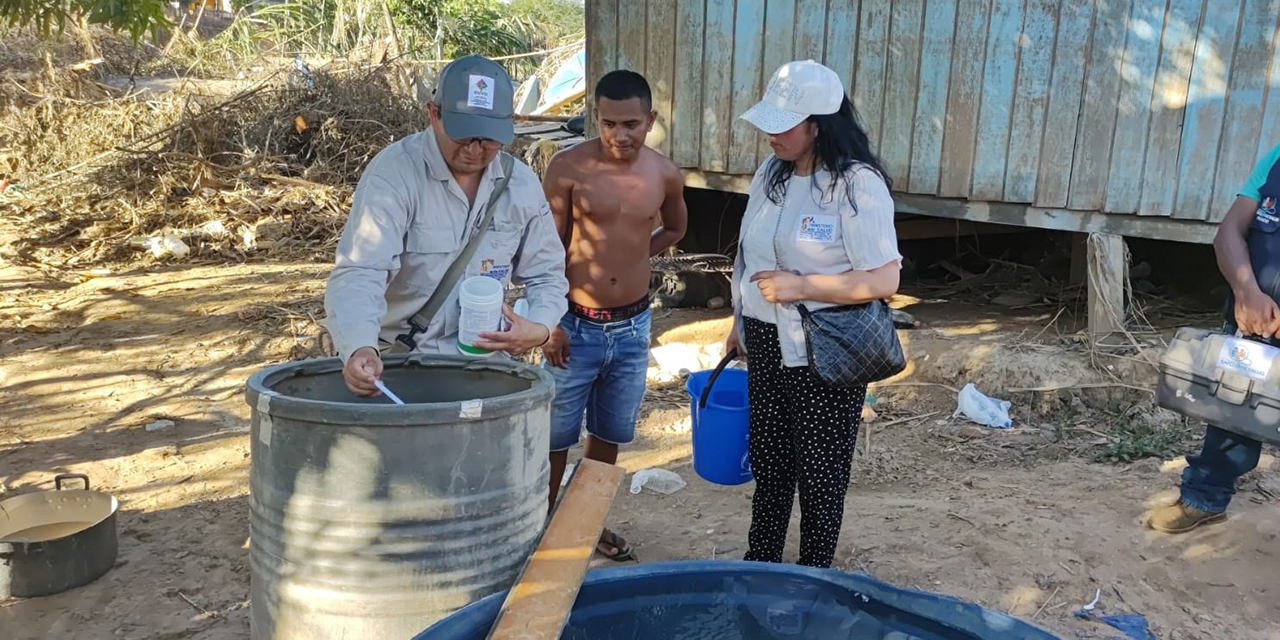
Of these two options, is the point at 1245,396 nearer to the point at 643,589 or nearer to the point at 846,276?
the point at 846,276

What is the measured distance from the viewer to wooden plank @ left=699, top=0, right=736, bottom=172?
20.5 ft

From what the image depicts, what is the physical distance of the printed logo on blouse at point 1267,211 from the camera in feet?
10.3

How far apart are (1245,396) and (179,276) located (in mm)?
8021

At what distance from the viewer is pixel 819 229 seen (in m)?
2.60

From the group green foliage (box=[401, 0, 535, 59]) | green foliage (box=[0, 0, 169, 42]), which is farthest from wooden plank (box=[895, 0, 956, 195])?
green foliage (box=[401, 0, 535, 59])

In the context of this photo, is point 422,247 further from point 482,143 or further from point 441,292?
point 482,143

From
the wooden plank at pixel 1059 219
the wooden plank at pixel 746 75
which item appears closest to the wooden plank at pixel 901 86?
the wooden plank at pixel 1059 219

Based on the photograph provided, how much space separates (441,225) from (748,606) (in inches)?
44.9

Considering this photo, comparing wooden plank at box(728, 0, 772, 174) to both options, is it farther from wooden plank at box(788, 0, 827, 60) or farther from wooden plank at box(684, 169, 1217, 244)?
wooden plank at box(684, 169, 1217, 244)

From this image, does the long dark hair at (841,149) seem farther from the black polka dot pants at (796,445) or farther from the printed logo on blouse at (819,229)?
the black polka dot pants at (796,445)

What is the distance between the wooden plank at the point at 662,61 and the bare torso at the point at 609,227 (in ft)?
10.7

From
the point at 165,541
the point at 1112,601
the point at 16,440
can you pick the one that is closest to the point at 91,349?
the point at 16,440

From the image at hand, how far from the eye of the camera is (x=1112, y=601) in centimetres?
315

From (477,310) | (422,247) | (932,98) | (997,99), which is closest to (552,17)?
(932,98)
